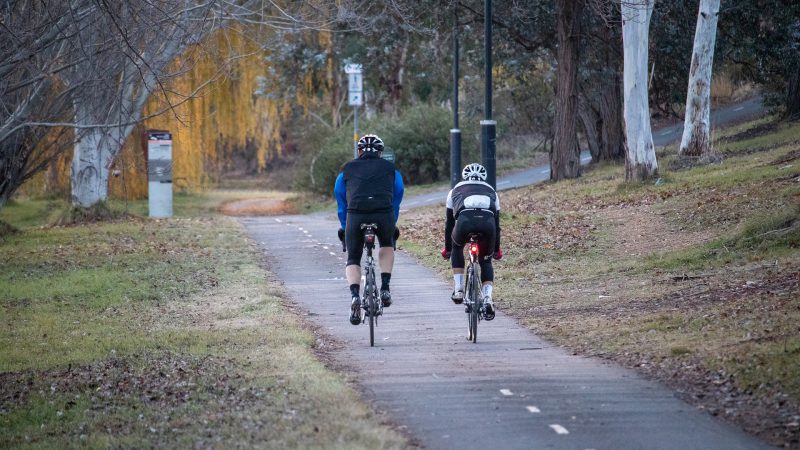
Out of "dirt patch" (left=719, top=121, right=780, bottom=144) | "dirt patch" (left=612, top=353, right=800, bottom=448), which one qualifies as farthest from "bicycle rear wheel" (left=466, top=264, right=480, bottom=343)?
"dirt patch" (left=719, top=121, right=780, bottom=144)

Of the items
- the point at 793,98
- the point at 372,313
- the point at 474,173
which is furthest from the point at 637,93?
the point at 372,313

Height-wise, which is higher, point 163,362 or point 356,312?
point 356,312

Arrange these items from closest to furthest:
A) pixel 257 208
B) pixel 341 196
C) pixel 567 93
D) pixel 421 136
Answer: pixel 341 196 → pixel 567 93 → pixel 257 208 → pixel 421 136

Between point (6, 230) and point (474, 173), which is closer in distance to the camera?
point (474, 173)

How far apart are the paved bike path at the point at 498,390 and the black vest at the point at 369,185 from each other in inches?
57.6

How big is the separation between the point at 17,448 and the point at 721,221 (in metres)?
14.1

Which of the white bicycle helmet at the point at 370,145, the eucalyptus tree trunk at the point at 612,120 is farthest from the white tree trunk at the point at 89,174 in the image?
the white bicycle helmet at the point at 370,145

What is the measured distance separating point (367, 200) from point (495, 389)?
3.10 m

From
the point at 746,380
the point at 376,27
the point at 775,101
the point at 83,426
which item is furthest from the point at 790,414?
the point at 775,101

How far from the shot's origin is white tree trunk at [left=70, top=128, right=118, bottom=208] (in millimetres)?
32031

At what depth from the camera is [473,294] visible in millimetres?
12164

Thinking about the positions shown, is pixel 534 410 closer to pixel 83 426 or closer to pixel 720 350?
pixel 720 350

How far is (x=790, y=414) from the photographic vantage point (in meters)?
8.46

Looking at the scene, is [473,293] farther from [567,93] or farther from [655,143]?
[655,143]
